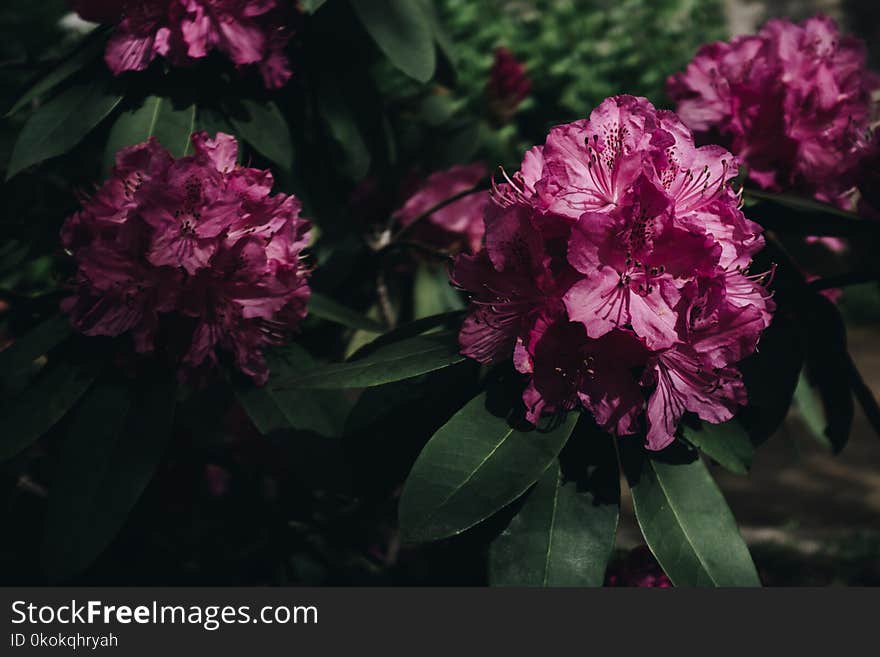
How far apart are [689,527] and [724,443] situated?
14 centimetres

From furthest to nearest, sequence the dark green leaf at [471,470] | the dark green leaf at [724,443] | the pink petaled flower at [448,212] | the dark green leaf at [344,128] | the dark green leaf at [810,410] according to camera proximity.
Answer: the pink petaled flower at [448,212] < the dark green leaf at [810,410] < the dark green leaf at [344,128] < the dark green leaf at [724,443] < the dark green leaf at [471,470]

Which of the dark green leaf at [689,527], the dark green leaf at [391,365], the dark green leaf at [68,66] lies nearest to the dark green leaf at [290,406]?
the dark green leaf at [391,365]

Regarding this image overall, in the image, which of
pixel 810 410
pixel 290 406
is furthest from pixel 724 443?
pixel 810 410

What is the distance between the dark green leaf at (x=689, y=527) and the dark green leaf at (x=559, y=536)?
5 centimetres

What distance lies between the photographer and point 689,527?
3.65 ft

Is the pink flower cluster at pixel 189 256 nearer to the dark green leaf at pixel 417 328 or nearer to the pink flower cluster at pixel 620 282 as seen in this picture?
the dark green leaf at pixel 417 328

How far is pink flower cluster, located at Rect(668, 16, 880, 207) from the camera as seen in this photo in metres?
1.51

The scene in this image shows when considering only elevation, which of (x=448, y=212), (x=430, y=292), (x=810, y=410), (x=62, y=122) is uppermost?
(x=62, y=122)

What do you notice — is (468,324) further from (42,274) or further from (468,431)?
(42,274)

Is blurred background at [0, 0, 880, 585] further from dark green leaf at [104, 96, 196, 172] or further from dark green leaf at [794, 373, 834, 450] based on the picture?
dark green leaf at [104, 96, 196, 172]

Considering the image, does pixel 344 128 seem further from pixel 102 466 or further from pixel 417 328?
pixel 102 466

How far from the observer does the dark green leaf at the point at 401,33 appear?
1483 millimetres

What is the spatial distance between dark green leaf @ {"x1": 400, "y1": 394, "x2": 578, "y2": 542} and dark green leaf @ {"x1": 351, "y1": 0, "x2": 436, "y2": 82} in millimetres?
643

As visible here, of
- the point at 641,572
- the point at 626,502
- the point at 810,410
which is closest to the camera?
the point at 641,572
